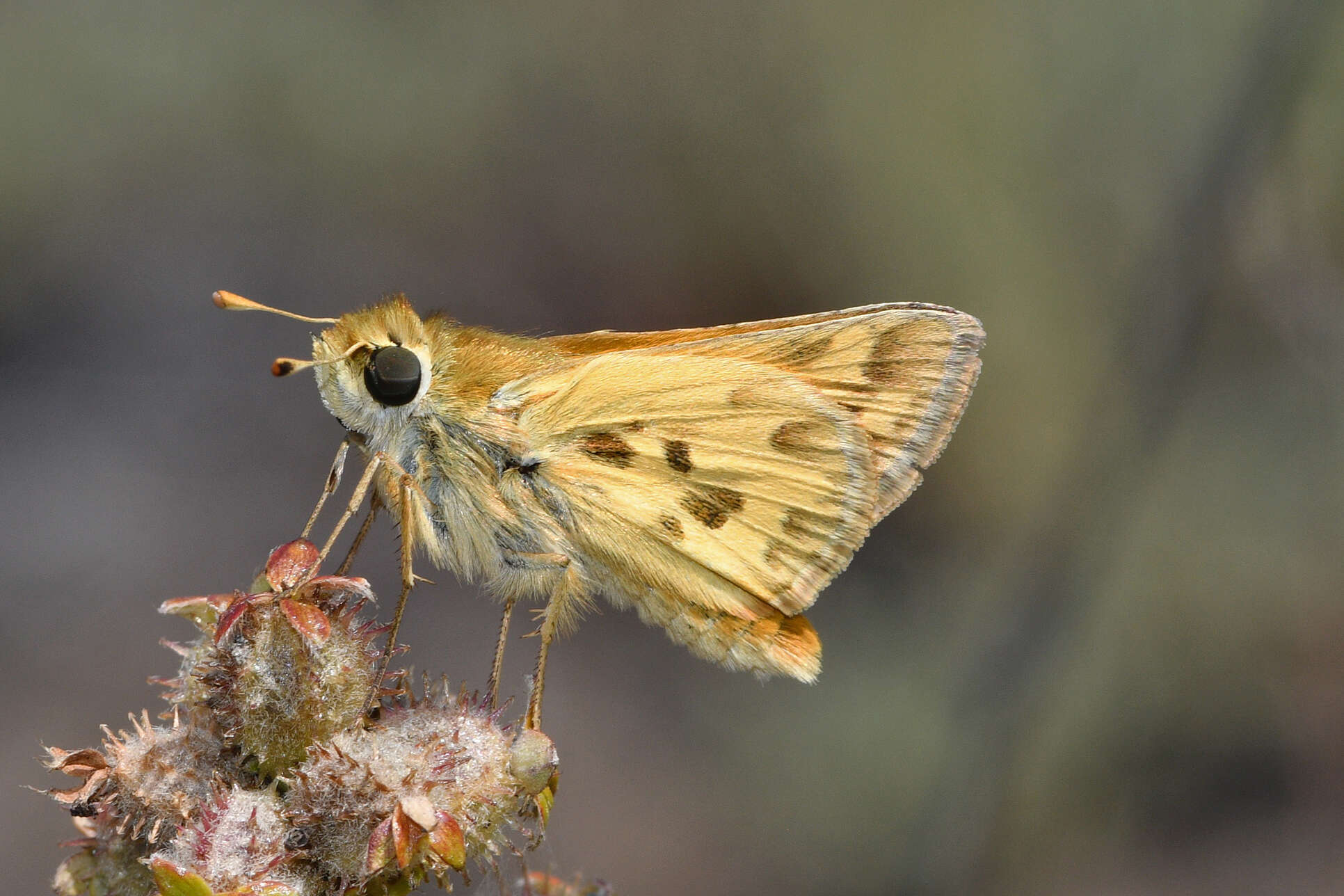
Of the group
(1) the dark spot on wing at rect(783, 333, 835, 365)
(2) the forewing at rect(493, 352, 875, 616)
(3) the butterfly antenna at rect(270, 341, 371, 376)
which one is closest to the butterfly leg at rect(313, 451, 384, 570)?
(3) the butterfly antenna at rect(270, 341, 371, 376)

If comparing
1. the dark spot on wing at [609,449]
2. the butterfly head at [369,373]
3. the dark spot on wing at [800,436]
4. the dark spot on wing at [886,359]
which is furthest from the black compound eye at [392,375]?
the dark spot on wing at [886,359]

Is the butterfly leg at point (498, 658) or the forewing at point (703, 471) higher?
the forewing at point (703, 471)

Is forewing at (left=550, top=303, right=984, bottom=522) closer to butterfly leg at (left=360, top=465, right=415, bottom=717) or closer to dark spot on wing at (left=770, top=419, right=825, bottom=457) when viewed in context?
dark spot on wing at (left=770, top=419, right=825, bottom=457)

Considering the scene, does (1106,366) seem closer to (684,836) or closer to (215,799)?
(684,836)

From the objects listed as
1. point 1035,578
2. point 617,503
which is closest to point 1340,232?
point 1035,578

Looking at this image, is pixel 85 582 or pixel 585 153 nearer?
pixel 85 582

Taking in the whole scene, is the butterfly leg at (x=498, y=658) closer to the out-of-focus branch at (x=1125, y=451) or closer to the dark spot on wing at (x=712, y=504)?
the dark spot on wing at (x=712, y=504)

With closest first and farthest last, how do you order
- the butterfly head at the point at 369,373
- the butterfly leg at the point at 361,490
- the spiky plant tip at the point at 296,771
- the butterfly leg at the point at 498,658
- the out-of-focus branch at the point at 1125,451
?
the spiky plant tip at the point at 296,771, the butterfly leg at the point at 498,658, the butterfly leg at the point at 361,490, the butterfly head at the point at 369,373, the out-of-focus branch at the point at 1125,451

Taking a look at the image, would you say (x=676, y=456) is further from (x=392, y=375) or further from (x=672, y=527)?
(x=392, y=375)
